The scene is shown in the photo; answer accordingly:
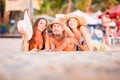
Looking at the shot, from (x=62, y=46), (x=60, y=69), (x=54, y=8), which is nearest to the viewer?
(x=60, y=69)

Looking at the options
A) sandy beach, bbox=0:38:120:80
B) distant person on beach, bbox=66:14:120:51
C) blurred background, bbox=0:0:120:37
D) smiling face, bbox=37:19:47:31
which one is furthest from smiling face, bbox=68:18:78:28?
blurred background, bbox=0:0:120:37

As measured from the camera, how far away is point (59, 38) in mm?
1411

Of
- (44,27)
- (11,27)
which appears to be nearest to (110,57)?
(44,27)

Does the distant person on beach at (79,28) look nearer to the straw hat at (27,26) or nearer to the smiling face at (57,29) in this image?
the smiling face at (57,29)

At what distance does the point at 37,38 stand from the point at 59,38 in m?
0.11

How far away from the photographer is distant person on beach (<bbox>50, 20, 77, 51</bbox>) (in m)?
1.38

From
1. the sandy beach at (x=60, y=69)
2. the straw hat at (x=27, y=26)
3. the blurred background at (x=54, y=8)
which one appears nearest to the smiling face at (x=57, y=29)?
the straw hat at (x=27, y=26)

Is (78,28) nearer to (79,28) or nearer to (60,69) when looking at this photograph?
(79,28)

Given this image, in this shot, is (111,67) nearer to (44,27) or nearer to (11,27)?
(44,27)

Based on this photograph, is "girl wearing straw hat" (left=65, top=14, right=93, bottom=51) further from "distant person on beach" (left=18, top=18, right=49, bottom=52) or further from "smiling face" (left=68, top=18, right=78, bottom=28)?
"distant person on beach" (left=18, top=18, right=49, bottom=52)

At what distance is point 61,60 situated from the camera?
2.52ft

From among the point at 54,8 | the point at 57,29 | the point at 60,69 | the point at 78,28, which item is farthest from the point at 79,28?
the point at 54,8

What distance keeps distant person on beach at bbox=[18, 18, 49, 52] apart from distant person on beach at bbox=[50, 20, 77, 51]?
1.6 inches

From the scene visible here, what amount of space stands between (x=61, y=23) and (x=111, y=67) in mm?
726
